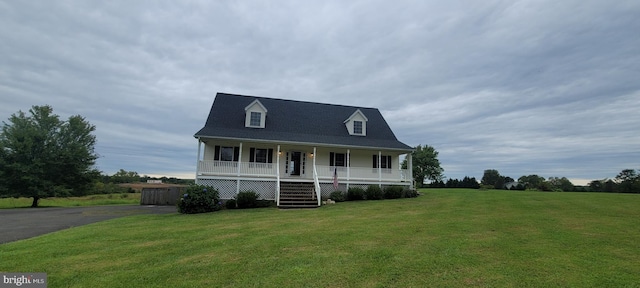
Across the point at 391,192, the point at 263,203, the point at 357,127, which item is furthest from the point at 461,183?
the point at 263,203

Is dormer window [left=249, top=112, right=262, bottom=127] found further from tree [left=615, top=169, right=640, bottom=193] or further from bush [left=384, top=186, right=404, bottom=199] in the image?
tree [left=615, top=169, right=640, bottom=193]

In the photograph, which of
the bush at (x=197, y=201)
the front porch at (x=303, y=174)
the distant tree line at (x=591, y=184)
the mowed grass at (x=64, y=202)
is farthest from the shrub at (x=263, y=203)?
the distant tree line at (x=591, y=184)

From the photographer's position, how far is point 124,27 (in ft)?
60.4

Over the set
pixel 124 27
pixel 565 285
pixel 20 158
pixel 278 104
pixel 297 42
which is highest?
pixel 297 42

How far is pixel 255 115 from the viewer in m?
21.6

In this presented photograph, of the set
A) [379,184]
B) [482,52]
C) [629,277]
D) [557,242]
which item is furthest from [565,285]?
[482,52]

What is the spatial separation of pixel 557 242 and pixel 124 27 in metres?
23.4

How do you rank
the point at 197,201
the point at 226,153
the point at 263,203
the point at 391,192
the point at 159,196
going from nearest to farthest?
the point at 197,201 < the point at 263,203 < the point at 391,192 < the point at 226,153 < the point at 159,196

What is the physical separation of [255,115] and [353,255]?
669 inches

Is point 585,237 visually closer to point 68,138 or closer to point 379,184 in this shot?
point 379,184

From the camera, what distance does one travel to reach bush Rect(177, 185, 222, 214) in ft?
50.1

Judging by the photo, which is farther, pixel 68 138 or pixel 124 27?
pixel 68 138

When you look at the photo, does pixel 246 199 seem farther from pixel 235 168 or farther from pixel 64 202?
pixel 64 202

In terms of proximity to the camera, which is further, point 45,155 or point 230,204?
point 45,155
